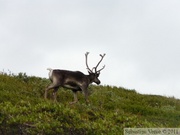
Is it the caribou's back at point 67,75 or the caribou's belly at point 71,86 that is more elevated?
the caribou's back at point 67,75

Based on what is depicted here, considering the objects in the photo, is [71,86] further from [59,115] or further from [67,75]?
[59,115]

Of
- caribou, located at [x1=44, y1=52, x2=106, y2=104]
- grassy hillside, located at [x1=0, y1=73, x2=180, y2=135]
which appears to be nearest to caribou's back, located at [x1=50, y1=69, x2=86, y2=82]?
caribou, located at [x1=44, y1=52, x2=106, y2=104]

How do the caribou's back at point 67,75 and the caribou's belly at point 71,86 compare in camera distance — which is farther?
the caribou's belly at point 71,86

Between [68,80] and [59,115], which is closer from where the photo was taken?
[59,115]

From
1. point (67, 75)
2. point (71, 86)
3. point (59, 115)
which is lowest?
point (59, 115)

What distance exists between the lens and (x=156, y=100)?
24875 mm

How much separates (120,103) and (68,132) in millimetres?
9768

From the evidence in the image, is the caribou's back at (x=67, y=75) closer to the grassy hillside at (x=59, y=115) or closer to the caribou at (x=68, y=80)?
the caribou at (x=68, y=80)

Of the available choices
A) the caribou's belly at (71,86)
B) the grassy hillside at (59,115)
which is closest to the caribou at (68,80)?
the caribou's belly at (71,86)

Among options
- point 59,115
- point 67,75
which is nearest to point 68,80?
point 67,75

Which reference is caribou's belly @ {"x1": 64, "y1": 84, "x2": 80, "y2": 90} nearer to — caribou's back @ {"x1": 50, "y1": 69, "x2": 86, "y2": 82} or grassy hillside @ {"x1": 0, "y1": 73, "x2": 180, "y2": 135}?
caribou's back @ {"x1": 50, "y1": 69, "x2": 86, "y2": 82}

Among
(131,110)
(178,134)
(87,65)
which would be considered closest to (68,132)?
(178,134)

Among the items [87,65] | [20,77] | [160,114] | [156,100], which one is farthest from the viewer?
[156,100]

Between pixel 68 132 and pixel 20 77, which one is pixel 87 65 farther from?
pixel 68 132
